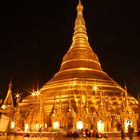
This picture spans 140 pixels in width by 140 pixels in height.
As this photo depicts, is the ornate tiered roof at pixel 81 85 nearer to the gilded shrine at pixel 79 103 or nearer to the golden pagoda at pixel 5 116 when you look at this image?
the gilded shrine at pixel 79 103

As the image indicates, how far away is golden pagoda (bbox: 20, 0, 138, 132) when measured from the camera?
32656mm

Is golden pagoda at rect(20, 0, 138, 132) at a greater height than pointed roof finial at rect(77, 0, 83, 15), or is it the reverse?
pointed roof finial at rect(77, 0, 83, 15)

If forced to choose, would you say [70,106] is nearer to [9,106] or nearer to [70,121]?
[70,121]

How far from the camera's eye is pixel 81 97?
36.3 metres

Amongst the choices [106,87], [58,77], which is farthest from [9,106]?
[106,87]

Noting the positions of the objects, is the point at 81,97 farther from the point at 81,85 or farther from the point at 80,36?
the point at 80,36

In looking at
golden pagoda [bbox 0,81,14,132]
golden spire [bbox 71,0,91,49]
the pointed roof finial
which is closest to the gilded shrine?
golden pagoda [bbox 0,81,14,132]

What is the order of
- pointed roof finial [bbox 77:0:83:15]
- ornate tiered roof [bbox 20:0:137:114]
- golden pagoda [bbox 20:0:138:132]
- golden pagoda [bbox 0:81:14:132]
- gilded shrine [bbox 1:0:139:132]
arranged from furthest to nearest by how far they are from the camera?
1. pointed roof finial [bbox 77:0:83:15]
2. ornate tiered roof [bbox 20:0:137:114]
3. golden pagoda [bbox 0:81:14:132]
4. golden pagoda [bbox 20:0:138:132]
5. gilded shrine [bbox 1:0:139:132]

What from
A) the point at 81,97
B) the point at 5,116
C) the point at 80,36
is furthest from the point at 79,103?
the point at 80,36

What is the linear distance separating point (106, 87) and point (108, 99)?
365 centimetres

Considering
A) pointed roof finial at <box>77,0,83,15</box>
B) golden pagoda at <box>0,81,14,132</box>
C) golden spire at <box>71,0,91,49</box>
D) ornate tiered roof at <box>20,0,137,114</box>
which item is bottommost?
golden pagoda at <box>0,81,14,132</box>

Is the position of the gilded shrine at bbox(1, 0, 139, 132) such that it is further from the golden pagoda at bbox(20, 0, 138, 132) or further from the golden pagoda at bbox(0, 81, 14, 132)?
the golden pagoda at bbox(0, 81, 14, 132)

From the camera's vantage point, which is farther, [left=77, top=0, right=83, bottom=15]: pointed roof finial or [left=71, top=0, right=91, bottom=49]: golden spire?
[left=77, top=0, right=83, bottom=15]: pointed roof finial

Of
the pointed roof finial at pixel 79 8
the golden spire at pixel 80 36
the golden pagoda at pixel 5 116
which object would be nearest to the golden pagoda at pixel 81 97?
the golden spire at pixel 80 36
